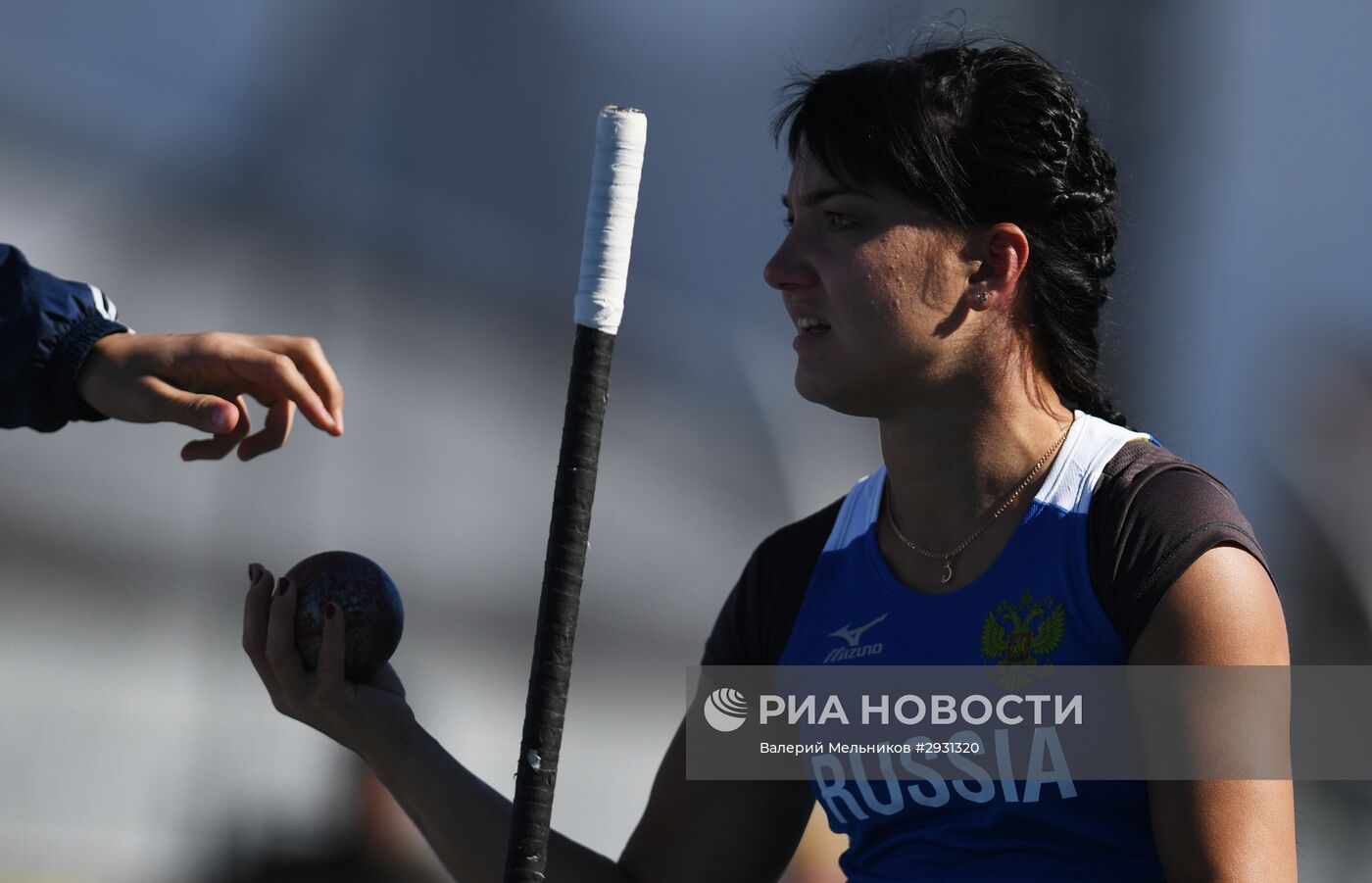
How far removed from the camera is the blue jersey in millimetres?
1823

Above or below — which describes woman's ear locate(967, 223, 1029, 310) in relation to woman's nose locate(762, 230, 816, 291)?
above

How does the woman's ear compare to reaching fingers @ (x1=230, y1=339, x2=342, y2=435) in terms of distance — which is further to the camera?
the woman's ear

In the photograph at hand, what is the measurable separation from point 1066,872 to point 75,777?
3.13m

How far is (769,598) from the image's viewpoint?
7.27 ft

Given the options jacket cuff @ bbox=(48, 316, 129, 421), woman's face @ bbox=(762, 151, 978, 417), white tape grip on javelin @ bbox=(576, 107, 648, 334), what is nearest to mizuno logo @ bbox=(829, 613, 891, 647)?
woman's face @ bbox=(762, 151, 978, 417)

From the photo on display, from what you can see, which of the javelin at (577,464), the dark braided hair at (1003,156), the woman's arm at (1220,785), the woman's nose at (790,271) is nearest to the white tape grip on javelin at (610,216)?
the javelin at (577,464)

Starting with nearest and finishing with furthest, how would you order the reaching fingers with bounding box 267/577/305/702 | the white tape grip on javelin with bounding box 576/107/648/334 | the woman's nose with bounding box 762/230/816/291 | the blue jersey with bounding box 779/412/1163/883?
1. the white tape grip on javelin with bounding box 576/107/648/334
2. the blue jersey with bounding box 779/412/1163/883
3. the reaching fingers with bounding box 267/577/305/702
4. the woman's nose with bounding box 762/230/816/291

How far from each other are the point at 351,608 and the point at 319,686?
0.35 ft

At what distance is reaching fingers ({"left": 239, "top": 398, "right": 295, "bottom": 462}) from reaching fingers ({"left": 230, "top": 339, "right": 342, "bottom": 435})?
71 millimetres

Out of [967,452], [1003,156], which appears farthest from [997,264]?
[967,452]

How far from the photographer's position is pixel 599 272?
158 cm

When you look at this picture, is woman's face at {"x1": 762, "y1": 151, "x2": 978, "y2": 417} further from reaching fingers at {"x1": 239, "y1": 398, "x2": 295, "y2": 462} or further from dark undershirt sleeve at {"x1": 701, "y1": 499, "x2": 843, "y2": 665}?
reaching fingers at {"x1": 239, "y1": 398, "x2": 295, "y2": 462}

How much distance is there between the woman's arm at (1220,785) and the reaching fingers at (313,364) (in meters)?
1.04

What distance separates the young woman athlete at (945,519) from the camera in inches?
71.9
